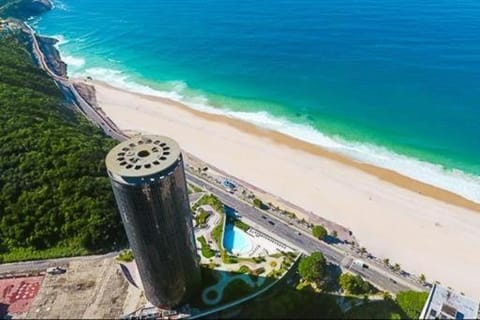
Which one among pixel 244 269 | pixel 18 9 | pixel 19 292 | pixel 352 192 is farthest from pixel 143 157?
pixel 18 9

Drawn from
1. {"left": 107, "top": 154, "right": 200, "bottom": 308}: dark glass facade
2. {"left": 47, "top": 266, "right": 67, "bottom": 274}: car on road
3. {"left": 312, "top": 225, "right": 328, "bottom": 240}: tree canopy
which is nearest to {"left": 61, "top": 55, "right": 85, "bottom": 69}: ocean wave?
{"left": 47, "top": 266, "right": 67, "bottom": 274}: car on road

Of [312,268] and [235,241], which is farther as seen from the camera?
[235,241]

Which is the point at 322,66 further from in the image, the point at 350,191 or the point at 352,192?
the point at 352,192

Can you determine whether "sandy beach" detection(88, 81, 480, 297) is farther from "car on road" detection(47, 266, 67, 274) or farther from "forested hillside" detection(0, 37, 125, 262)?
"car on road" detection(47, 266, 67, 274)

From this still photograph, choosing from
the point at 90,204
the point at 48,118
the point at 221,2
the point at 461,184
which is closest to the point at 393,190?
the point at 461,184

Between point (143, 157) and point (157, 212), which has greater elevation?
point (143, 157)

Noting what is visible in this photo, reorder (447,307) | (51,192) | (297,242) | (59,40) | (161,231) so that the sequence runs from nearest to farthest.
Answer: (161,231), (447,307), (51,192), (297,242), (59,40)

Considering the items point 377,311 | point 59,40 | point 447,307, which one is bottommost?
point 377,311

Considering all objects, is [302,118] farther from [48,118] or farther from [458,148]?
[48,118]
